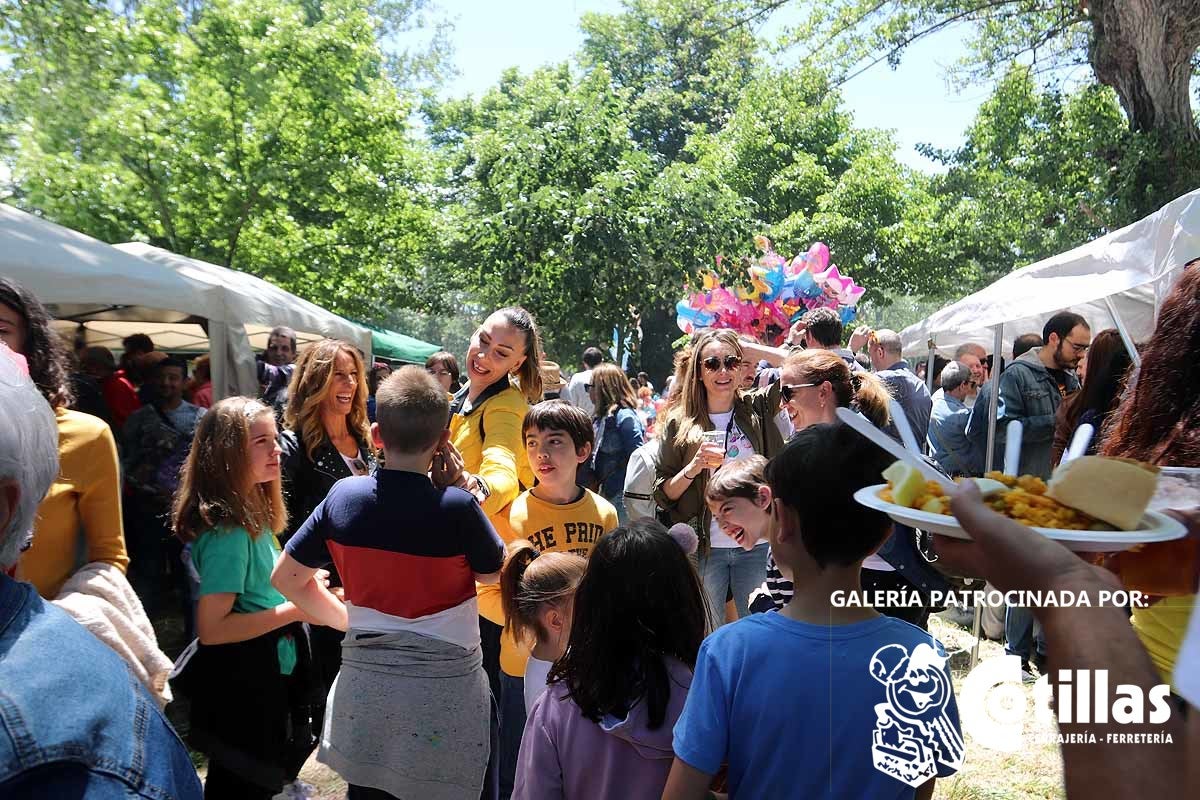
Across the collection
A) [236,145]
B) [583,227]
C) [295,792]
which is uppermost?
[236,145]

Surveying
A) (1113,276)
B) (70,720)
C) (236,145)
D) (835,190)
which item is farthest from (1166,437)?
(835,190)

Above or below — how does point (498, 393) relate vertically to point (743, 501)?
above

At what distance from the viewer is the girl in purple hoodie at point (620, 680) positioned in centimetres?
196

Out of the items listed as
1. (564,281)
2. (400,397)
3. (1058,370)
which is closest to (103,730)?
(400,397)

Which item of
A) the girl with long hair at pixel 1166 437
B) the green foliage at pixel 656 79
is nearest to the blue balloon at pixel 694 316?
the girl with long hair at pixel 1166 437

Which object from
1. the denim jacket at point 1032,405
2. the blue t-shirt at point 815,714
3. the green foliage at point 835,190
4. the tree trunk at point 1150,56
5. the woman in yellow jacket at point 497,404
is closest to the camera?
the blue t-shirt at point 815,714

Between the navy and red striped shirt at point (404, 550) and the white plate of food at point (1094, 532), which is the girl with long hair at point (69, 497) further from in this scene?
the white plate of food at point (1094, 532)

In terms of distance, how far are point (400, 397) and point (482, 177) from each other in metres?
10.1

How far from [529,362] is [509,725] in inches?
56.7

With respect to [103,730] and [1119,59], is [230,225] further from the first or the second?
[103,730]

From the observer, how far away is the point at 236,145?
16.5 m

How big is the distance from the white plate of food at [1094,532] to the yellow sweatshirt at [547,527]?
2260 mm

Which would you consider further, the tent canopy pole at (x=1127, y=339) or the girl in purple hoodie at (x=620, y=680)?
the girl in purple hoodie at (x=620, y=680)

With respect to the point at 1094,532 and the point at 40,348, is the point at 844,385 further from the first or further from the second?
the point at 40,348
